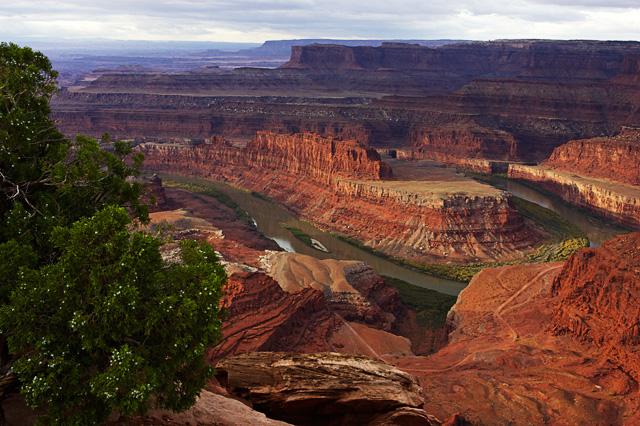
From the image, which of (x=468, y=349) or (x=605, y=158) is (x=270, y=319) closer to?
(x=468, y=349)

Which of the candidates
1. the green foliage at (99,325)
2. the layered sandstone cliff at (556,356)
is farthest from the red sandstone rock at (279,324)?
the green foliage at (99,325)

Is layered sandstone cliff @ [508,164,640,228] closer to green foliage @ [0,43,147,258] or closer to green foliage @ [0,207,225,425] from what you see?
green foliage @ [0,43,147,258]

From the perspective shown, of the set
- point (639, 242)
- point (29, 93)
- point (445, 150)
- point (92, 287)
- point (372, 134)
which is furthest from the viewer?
point (372, 134)

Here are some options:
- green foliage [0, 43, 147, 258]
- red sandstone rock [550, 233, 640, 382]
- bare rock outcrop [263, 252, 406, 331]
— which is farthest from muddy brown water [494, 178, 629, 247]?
green foliage [0, 43, 147, 258]

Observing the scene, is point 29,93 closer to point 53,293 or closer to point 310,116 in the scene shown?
point 53,293

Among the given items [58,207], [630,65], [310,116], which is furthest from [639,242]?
[630,65]
